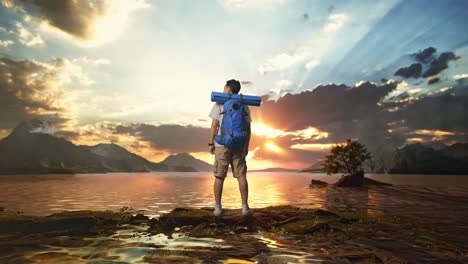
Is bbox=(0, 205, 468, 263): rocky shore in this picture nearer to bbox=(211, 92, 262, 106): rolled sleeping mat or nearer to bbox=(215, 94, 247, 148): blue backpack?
bbox=(215, 94, 247, 148): blue backpack

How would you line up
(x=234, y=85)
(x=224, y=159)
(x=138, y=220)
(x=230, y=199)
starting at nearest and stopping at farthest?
(x=224, y=159)
(x=234, y=85)
(x=138, y=220)
(x=230, y=199)

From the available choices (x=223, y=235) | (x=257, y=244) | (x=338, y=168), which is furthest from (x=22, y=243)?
(x=338, y=168)

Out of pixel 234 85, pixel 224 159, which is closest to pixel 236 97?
pixel 234 85

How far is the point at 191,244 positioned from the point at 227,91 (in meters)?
5.17

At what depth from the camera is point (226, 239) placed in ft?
25.2

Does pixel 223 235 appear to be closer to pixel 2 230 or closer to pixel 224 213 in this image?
pixel 224 213

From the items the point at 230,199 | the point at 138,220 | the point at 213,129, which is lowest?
the point at 230,199

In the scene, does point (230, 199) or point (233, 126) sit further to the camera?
point (230, 199)

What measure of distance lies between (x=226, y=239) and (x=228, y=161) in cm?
296

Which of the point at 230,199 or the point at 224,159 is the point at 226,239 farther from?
the point at 230,199

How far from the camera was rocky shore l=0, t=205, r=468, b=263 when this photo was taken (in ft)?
19.4

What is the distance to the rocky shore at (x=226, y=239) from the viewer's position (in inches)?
233

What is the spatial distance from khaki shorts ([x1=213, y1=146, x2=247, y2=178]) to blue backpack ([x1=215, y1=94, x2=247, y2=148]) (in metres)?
0.36

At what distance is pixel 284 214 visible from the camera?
1058 centimetres
